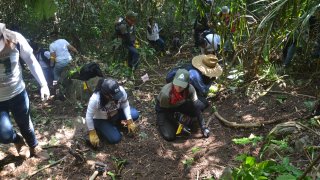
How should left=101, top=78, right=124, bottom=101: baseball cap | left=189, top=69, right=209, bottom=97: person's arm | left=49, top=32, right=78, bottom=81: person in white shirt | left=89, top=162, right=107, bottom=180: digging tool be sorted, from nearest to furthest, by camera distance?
left=89, top=162, right=107, bottom=180: digging tool
left=101, top=78, right=124, bottom=101: baseball cap
left=189, top=69, right=209, bottom=97: person's arm
left=49, top=32, right=78, bottom=81: person in white shirt

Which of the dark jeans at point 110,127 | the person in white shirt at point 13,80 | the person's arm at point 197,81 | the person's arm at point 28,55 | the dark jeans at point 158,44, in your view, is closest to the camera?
the person in white shirt at point 13,80

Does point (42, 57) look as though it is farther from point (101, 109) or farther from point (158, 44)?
point (158, 44)

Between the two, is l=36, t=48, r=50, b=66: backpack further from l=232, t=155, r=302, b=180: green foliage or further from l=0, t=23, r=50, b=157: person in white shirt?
l=232, t=155, r=302, b=180: green foliage

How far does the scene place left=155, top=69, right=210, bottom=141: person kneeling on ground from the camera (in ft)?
15.1

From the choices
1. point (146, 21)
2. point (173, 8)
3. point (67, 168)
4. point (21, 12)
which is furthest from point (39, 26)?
point (67, 168)

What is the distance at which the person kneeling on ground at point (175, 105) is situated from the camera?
4.61 metres

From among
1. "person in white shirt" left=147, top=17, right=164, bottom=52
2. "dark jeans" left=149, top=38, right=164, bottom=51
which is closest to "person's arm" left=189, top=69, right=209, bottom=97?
"person in white shirt" left=147, top=17, right=164, bottom=52

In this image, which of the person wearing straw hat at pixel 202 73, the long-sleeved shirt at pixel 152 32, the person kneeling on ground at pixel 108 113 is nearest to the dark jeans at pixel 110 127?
the person kneeling on ground at pixel 108 113

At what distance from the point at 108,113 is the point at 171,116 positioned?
94cm

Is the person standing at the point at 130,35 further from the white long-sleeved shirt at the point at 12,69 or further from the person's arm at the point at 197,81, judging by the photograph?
the white long-sleeved shirt at the point at 12,69

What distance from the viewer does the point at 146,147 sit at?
14.9 feet

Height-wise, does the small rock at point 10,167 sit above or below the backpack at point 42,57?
below

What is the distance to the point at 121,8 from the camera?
8680 millimetres

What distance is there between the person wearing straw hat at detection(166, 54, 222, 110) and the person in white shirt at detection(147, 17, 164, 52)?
374 centimetres
